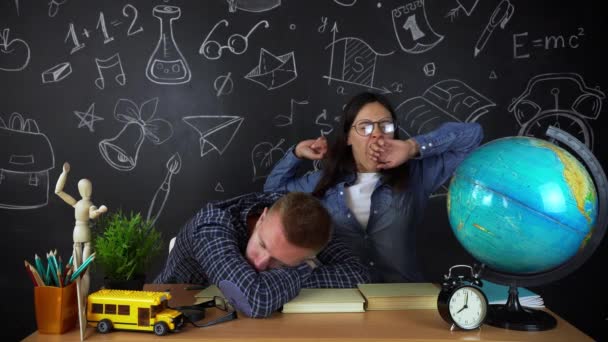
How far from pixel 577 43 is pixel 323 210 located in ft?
8.13

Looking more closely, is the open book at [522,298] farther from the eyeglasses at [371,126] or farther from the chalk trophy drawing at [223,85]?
the chalk trophy drawing at [223,85]

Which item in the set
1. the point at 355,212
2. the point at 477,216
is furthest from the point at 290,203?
the point at 355,212

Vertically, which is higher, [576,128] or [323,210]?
[576,128]

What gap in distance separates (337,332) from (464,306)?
1.14 ft

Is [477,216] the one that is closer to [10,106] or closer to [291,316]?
[291,316]

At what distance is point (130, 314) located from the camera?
1.34 m

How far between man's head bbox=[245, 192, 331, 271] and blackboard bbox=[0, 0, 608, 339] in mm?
1711

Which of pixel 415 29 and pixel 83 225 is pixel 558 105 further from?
pixel 83 225

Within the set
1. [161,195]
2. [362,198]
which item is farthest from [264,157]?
[362,198]

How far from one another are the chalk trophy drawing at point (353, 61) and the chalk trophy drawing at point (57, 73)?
1676 millimetres

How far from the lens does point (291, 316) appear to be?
1511 millimetres

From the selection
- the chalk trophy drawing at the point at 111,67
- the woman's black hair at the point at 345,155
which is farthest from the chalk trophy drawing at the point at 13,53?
the woman's black hair at the point at 345,155

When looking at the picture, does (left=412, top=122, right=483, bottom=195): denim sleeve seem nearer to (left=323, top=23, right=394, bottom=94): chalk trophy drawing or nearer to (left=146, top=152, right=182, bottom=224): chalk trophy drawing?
(left=323, top=23, right=394, bottom=94): chalk trophy drawing

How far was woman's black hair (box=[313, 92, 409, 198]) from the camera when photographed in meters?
2.59
